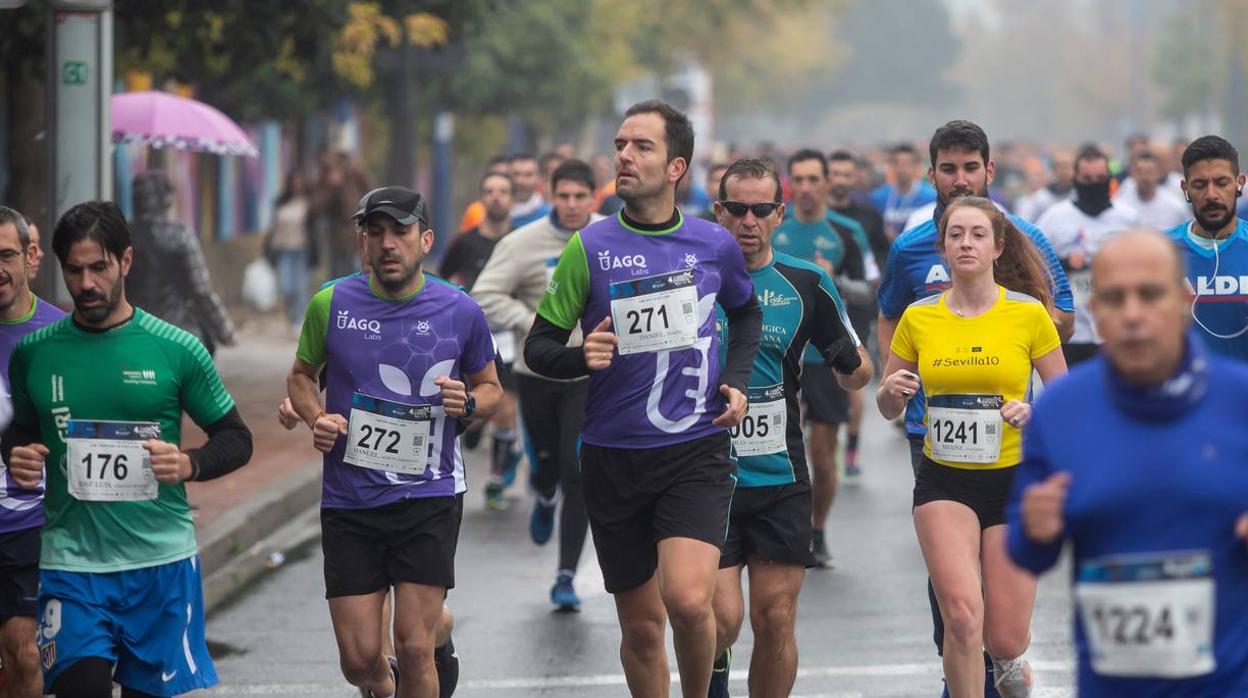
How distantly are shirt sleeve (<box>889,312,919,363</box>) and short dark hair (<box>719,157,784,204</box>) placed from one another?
611mm

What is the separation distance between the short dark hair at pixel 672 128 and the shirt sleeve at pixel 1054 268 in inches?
54.6

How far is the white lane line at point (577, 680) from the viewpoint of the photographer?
27.7ft

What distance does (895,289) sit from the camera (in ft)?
26.3

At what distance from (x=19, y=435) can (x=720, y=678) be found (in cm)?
240

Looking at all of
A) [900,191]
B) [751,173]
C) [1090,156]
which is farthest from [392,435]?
[900,191]

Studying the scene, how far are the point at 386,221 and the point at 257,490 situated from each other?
6.70m

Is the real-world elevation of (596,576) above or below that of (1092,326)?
below

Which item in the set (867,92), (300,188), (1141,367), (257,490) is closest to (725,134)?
(867,92)

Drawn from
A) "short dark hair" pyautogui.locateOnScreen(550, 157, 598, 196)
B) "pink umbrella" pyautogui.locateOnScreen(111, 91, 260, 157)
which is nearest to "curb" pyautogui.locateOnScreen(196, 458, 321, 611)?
"pink umbrella" pyautogui.locateOnScreen(111, 91, 260, 157)

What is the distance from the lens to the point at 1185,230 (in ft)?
28.4

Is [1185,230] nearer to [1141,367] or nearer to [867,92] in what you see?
[1141,367]

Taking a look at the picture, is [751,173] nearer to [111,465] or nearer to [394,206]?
[394,206]

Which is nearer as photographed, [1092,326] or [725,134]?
[1092,326]

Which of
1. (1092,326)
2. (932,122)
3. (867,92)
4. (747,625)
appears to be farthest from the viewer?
(932,122)
